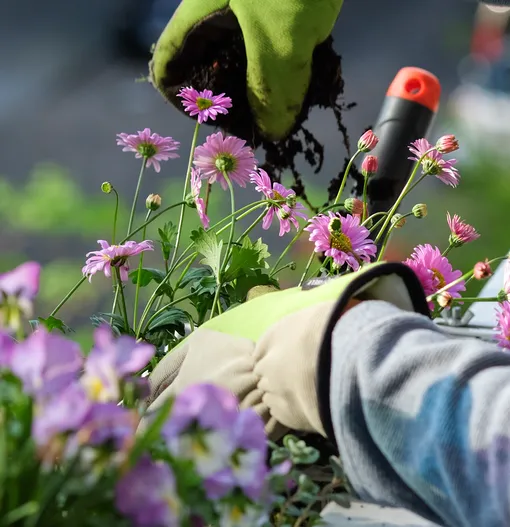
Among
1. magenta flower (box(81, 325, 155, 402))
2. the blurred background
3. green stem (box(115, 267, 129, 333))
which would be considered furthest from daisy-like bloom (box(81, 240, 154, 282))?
the blurred background

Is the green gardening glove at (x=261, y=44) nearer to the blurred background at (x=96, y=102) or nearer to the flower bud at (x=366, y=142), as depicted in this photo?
the flower bud at (x=366, y=142)

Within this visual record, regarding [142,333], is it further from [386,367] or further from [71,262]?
[71,262]

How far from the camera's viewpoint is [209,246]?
1.82 ft

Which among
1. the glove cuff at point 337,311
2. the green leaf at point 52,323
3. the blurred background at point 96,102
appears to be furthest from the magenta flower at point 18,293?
the blurred background at point 96,102

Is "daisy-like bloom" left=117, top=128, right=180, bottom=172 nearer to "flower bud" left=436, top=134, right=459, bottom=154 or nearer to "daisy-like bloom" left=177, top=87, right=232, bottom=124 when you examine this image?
"daisy-like bloom" left=177, top=87, right=232, bottom=124

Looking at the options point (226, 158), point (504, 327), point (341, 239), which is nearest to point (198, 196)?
point (226, 158)

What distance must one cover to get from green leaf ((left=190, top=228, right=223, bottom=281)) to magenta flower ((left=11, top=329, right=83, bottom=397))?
1.15 feet

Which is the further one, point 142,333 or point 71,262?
point 71,262

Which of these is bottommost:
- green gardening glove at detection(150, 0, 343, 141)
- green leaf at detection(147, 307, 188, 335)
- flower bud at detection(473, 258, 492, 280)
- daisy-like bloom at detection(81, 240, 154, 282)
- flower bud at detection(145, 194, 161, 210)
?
green leaf at detection(147, 307, 188, 335)

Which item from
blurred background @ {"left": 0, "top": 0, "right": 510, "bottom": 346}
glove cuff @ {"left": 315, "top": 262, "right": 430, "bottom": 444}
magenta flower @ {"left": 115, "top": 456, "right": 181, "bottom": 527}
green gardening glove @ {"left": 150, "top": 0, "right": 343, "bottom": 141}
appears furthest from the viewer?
blurred background @ {"left": 0, "top": 0, "right": 510, "bottom": 346}

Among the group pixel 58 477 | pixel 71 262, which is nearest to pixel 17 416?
pixel 58 477

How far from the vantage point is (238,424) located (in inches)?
7.8

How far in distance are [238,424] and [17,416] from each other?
0.07m

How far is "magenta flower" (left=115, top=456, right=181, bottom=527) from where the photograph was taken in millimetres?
180
